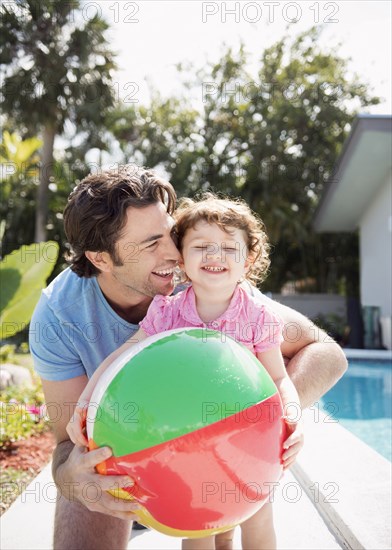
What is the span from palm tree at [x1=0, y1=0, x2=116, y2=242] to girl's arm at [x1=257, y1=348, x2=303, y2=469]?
16438mm

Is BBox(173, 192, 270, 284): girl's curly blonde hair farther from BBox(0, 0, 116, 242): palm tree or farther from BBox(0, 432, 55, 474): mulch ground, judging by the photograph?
BBox(0, 0, 116, 242): palm tree

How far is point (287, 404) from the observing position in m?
2.25

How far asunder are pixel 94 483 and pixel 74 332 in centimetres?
91

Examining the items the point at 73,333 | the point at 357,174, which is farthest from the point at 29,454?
the point at 357,174

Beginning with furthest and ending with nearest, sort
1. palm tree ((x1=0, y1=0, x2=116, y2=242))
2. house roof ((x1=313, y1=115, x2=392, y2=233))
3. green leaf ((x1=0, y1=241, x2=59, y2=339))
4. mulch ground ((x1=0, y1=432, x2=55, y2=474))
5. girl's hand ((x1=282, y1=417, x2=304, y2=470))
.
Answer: palm tree ((x1=0, y1=0, x2=116, y2=242))
house roof ((x1=313, y1=115, x2=392, y2=233))
green leaf ((x1=0, y1=241, x2=59, y2=339))
mulch ground ((x1=0, y1=432, x2=55, y2=474))
girl's hand ((x1=282, y1=417, x2=304, y2=470))

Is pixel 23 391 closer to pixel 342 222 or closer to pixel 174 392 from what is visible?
pixel 174 392

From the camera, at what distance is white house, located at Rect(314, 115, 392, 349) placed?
11.7m

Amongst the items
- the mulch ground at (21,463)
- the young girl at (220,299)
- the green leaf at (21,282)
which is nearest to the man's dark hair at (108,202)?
the young girl at (220,299)

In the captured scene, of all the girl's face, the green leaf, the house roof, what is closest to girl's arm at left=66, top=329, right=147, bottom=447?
the girl's face

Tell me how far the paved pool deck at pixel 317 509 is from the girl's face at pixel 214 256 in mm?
1796

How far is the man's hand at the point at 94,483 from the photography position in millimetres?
1925

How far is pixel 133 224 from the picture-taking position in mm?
2699

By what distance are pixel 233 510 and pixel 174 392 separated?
1.55ft

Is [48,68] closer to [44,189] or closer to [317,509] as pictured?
[44,189]
